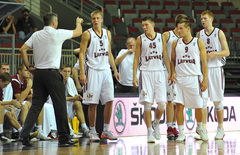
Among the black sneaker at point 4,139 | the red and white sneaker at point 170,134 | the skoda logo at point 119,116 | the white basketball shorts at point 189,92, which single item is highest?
the white basketball shorts at point 189,92

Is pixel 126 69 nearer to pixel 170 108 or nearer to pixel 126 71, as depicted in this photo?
pixel 126 71

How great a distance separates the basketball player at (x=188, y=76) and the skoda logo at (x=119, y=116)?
6.10 feet

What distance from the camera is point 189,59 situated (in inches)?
261

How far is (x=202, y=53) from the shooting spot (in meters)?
6.64

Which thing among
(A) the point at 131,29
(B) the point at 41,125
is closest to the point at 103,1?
(A) the point at 131,29

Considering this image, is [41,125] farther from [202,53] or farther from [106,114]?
[202,53]

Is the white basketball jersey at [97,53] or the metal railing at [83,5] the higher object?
the metal railing at [83,5]

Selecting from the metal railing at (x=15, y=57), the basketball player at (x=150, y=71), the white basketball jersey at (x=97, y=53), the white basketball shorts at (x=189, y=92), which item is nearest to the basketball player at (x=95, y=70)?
the white basketball jersey at (x=97, y=53)

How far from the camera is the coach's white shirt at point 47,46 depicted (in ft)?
19.5

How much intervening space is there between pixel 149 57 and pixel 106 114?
119 cm

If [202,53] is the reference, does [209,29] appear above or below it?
above

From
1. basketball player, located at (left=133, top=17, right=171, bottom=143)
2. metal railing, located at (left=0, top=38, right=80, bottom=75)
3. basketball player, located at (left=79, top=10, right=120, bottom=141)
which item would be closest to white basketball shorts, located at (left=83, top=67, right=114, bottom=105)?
basketball player, located at (left=79, top=10, right=120, bottom=141)

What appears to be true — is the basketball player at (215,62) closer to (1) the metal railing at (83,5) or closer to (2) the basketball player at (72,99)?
(2) the basketball player at (72,99)

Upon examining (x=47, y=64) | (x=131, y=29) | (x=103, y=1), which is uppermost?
(x=103, y=1)
